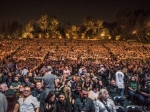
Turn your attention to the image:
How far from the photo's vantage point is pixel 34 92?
29.5ft

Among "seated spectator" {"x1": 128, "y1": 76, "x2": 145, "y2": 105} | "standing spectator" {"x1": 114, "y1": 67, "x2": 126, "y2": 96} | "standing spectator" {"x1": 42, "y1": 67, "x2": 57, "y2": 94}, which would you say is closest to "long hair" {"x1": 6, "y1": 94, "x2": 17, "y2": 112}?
"standing spectator" {"x1": 42, "y1": 67, "x2": 57, "y2": 94}

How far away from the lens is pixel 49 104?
716 centimetres

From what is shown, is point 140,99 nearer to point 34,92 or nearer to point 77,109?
point 77,109

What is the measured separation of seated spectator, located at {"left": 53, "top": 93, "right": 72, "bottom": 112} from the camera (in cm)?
738

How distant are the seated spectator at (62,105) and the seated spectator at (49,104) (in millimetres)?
201

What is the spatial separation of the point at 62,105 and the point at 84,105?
2.20ft

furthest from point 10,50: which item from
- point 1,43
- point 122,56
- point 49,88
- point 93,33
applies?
point 93,33

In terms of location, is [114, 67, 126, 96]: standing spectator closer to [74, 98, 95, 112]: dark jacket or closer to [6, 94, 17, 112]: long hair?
[74, 98, 95, 112]: dark jacket

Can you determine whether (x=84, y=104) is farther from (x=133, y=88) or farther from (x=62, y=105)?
(x=133, y=88)

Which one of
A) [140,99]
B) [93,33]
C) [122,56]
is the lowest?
[140,99]

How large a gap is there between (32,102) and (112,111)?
6.58ft

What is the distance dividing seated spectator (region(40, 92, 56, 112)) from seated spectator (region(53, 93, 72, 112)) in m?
0.20

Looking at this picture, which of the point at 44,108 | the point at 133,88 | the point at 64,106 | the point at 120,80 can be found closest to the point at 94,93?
the point at 64,106

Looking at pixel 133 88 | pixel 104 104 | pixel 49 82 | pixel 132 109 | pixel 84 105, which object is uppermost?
pixel 49 82
